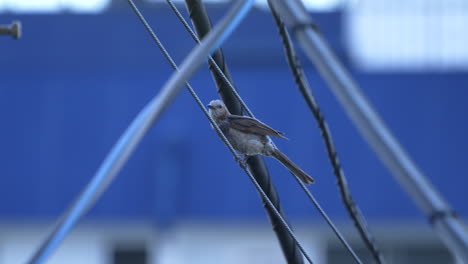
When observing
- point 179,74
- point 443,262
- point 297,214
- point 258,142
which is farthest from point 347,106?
point 443,262

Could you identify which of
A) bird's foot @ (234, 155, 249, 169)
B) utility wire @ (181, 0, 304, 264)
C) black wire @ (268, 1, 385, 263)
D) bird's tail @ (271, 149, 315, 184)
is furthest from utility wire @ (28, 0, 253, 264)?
bird's tail @ (271, 149, 315, 184)

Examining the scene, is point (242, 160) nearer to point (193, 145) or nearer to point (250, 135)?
point (250, 135)

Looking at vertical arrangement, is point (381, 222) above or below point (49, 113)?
below

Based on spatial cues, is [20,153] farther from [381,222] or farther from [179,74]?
[179,74]

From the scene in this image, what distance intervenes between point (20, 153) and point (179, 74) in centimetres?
2004

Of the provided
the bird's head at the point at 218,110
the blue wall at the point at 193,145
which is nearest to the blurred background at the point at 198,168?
the blue wall at the point at 193,145

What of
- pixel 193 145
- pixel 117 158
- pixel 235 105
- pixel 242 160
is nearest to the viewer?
pixel 117 158

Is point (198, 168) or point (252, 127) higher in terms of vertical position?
point (198, 168)

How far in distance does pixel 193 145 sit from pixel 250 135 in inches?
639

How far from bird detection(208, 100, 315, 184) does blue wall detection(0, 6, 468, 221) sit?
14642 mm

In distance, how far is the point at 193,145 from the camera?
22.8 m

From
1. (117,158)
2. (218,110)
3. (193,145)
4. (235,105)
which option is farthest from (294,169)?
(193,145)

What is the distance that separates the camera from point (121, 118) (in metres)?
22.6

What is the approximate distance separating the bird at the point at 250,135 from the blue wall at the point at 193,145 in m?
14.6
